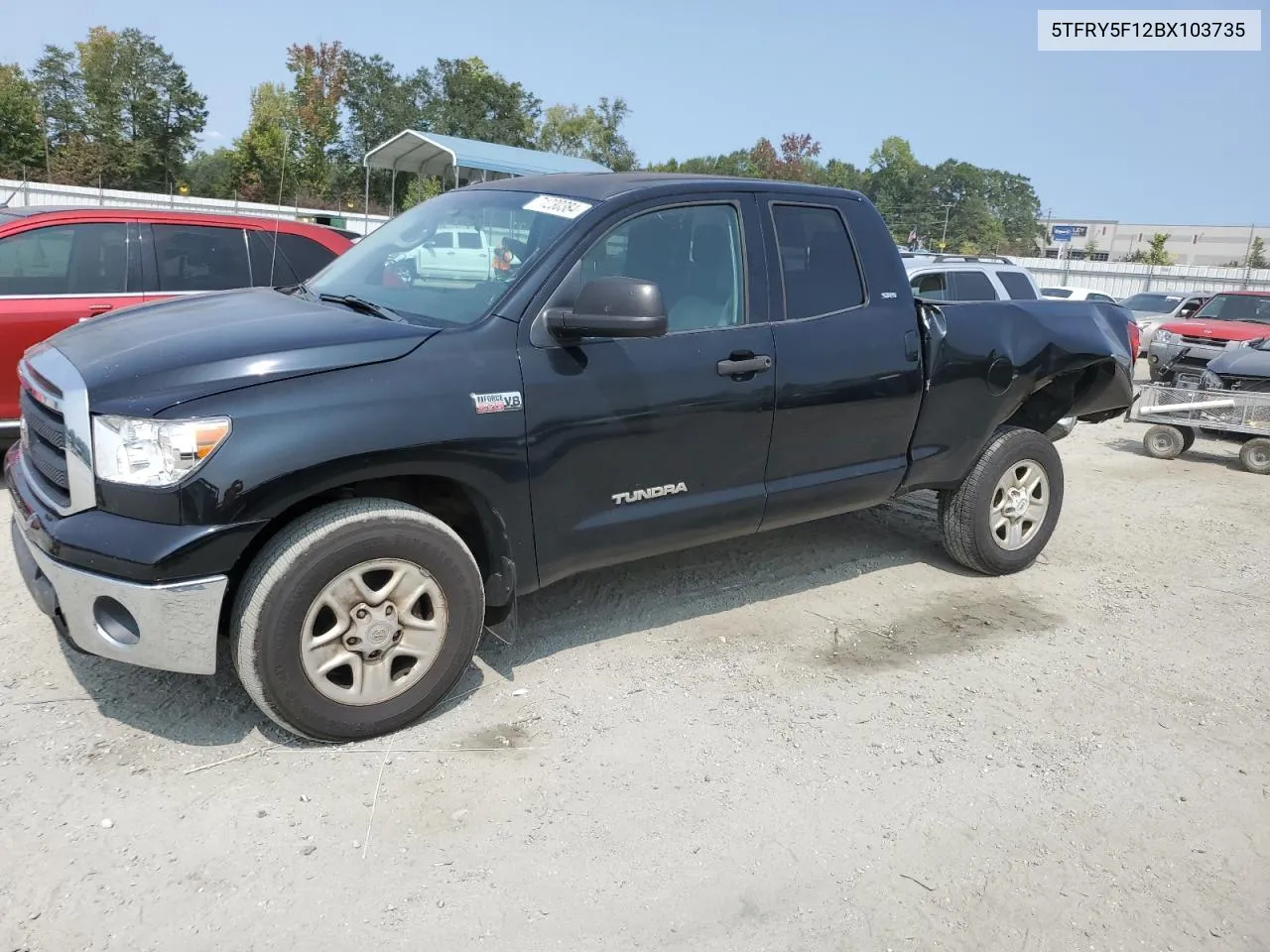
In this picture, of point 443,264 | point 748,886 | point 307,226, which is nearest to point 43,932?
point 748,886

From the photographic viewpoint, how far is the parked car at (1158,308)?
55.4 feet

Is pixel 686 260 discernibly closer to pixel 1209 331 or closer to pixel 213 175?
pixel 1209 331

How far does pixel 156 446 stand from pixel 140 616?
517 mm

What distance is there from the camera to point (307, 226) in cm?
715

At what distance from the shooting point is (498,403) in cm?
327

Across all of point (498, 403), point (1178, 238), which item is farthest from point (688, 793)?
point (1178, 238)

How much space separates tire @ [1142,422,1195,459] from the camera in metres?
9.45

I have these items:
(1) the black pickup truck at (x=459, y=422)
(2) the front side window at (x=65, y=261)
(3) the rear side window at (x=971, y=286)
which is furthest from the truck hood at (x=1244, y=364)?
(2) the front side window at (x=65, y=261)

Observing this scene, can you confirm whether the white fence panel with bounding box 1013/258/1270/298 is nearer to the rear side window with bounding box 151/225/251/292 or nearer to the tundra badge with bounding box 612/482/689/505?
the rear side window with bounding box 151/225/251/292

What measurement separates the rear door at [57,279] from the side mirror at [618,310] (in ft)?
14.4

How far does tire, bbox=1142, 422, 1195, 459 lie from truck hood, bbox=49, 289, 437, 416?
28.6 ft

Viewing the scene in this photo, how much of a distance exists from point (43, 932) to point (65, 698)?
1290 millimetres

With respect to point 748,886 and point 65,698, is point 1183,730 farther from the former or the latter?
point 65,698

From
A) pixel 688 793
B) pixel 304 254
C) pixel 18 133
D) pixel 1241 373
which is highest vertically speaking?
pixel 18 133
